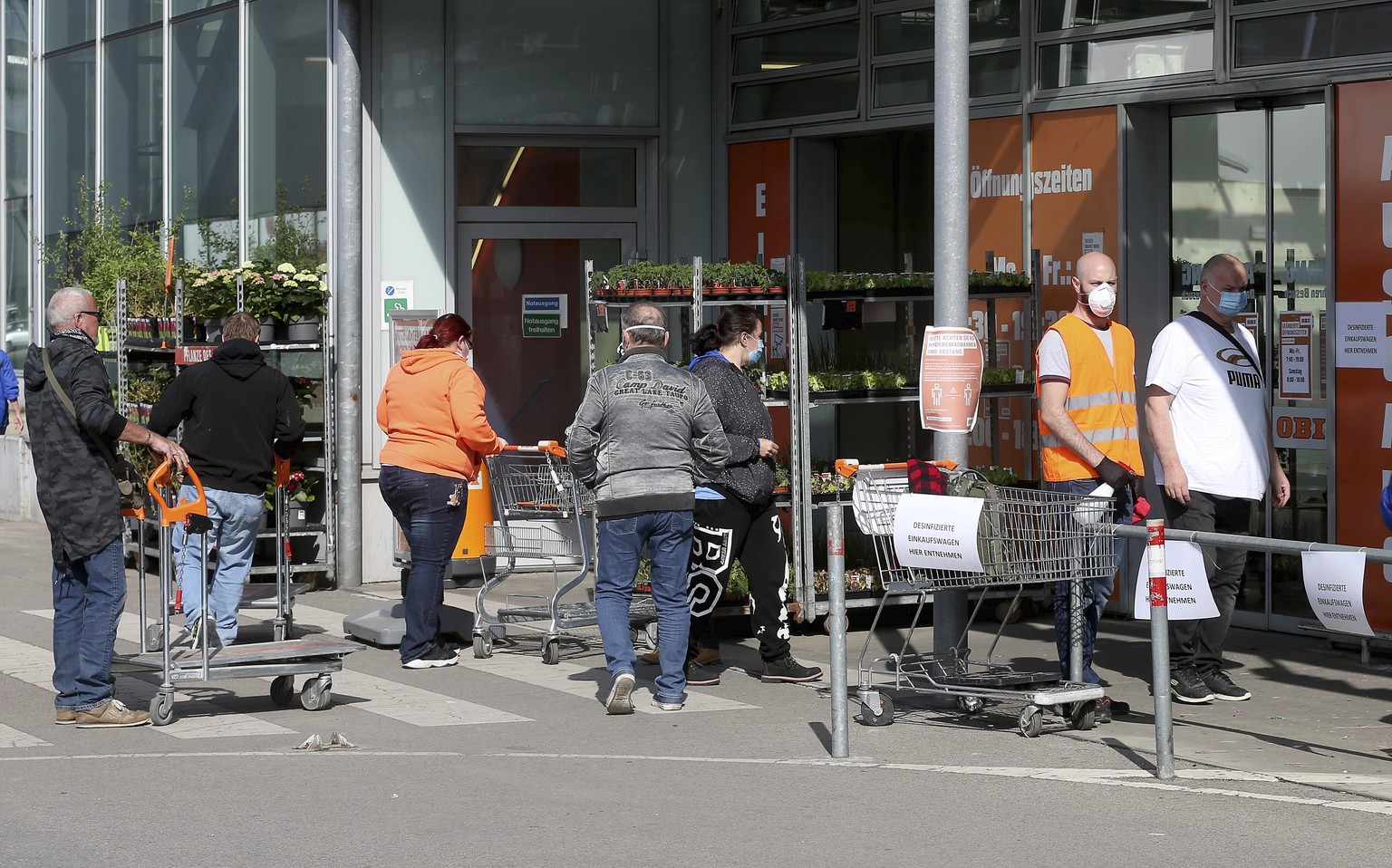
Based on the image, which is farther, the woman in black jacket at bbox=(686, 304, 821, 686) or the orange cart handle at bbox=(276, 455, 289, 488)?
the orange cart handle at bbox=(276, 455, 289, 488)

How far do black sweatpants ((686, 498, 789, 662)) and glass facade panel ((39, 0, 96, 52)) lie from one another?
41.4 feet

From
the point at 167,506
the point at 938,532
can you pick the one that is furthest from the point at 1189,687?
the point at 167,506

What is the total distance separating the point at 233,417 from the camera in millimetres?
9781

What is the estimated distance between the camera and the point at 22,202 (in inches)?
811

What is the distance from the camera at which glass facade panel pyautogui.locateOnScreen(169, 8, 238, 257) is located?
15.8 metres

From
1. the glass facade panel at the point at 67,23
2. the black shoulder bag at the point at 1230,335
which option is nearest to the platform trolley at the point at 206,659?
the black shoulder bag at the point at 1230,335

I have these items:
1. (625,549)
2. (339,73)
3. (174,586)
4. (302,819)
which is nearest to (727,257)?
(339,73)

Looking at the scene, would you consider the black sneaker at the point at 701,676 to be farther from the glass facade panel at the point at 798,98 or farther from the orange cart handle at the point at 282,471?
the glass facade panel at the point at 798,98

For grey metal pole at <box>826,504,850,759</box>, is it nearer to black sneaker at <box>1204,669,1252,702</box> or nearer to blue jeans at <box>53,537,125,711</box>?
black sneaker at <box>1204,669,1252,702</box>

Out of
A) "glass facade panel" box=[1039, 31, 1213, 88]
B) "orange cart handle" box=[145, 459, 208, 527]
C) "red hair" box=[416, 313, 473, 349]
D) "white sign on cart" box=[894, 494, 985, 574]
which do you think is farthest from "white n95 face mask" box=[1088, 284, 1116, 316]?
"orange cart handle" box=[145, 459, 208, 527]

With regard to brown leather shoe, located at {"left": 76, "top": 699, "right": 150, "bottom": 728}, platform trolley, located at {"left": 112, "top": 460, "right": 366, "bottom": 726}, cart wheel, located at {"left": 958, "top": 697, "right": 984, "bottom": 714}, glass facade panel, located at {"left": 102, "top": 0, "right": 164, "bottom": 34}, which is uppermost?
glass facade panel, located at {"left": 102, "top": 0, "right": 164, "bottom": 34}

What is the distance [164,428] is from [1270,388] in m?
6.54

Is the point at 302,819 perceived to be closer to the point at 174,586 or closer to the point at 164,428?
the point at 164,428

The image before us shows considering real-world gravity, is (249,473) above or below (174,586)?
above
